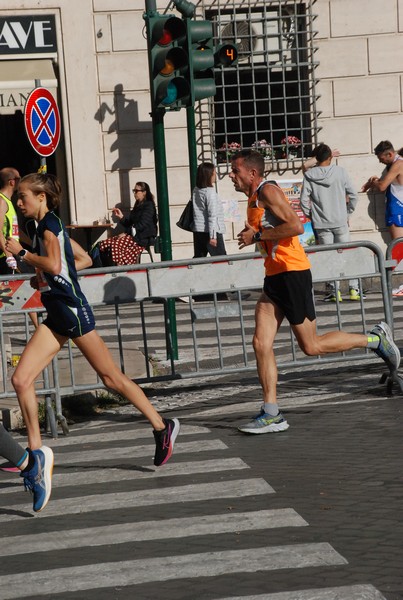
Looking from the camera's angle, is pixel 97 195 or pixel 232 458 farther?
pixel 97 195

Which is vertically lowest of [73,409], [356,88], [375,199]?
[73,409]

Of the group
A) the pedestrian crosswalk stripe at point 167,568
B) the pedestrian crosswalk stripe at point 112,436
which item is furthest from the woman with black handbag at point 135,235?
the pedestrian crosswalk stripe at point 167,568

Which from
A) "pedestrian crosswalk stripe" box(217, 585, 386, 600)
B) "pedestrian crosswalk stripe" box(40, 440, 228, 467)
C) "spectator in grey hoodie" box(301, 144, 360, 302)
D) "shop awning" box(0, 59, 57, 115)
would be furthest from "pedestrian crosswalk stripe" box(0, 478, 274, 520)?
"shop awning" box(0, 59, 57, 115)

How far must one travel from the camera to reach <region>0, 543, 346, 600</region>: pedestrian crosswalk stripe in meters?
5.18

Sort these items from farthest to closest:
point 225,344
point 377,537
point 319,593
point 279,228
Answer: point 225,344, point 279,228, point 377,537, point 319,593

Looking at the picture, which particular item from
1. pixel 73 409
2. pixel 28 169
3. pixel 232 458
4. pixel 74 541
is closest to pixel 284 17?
pixel 28 169

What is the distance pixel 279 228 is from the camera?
823 centimetres

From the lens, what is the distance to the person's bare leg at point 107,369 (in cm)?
722

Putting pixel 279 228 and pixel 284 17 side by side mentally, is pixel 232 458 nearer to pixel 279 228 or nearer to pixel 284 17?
pixel 279 228

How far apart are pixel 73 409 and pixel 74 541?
399cm

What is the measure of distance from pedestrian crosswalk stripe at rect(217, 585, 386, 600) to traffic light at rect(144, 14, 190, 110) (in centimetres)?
736

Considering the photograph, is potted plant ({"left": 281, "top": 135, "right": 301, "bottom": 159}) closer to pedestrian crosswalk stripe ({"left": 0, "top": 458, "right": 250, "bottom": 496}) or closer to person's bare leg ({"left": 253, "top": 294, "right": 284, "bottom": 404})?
person's bare leg ({"left": 253, "top": 294, "right": 284, "bottom": 404})

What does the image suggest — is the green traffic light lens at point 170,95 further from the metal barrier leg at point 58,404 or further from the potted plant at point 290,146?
the potted plant at point 290,146

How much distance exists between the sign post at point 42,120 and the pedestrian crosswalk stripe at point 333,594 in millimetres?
11790
